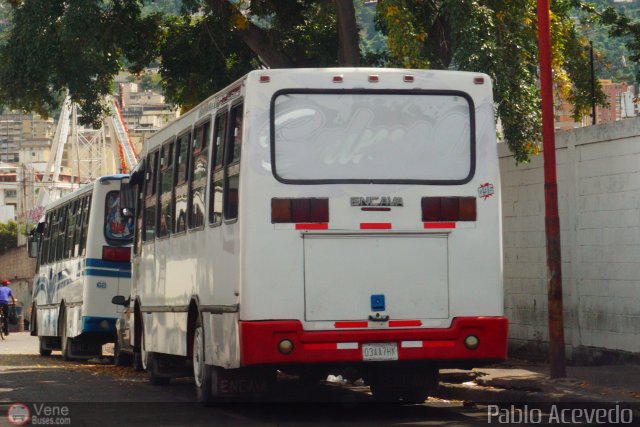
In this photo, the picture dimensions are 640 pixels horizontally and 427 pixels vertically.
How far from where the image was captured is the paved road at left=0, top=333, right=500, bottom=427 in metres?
12.6

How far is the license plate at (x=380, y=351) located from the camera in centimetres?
1232

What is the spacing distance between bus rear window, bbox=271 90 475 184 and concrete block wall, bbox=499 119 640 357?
13.1ft

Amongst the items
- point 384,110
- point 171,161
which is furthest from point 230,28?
point 384,110

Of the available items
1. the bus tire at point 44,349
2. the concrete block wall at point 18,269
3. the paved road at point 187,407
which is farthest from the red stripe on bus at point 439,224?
the concrete block wall at point 18,269

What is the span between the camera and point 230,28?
23.2 m

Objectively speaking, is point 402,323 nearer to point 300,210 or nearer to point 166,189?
point 300,210

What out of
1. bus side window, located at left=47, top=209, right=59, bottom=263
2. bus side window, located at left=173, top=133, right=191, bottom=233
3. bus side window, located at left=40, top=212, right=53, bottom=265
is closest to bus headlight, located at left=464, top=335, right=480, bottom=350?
bus side window, located at left=173, top=133, right=191, bottom=233

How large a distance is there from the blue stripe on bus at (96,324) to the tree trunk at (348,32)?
7.05 metres

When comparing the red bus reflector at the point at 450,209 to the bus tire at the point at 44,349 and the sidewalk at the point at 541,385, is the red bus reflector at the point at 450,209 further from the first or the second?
the bus tire at the point at 44,349

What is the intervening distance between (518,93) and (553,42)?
119 cm

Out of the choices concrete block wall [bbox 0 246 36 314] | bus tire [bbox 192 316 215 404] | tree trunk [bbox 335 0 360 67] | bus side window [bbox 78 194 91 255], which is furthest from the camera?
concrete block wall [bbox 0 246 36 314]

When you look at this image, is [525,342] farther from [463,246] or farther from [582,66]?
[463,246]

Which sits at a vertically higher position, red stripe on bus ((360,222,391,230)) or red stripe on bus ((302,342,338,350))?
red stripe on bus ((360,222,391,230))

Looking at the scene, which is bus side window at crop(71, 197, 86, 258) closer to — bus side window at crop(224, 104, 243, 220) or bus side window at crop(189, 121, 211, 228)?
bus side window at crop(189, 121, 211, 228)
